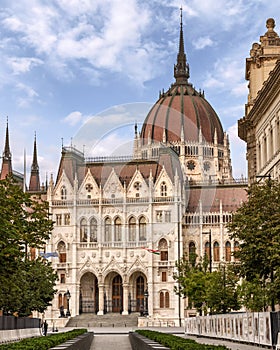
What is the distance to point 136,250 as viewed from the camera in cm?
10475

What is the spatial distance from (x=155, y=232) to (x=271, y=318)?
240 ft

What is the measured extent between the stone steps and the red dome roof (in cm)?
3685

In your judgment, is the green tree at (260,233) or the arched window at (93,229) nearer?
the green tree at (260,233)

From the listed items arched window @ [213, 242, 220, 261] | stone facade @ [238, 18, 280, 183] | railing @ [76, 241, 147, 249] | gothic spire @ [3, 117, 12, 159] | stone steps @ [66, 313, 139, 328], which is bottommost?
stone steps @ [66, 313, 139, 328]

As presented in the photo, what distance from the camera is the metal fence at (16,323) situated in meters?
42.5

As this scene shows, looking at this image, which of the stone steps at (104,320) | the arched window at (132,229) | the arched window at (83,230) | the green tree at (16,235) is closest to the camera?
the green tree at (16,235)

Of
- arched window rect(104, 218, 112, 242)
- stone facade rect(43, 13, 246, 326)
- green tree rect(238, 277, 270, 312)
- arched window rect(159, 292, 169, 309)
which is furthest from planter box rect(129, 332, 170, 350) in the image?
arched window rect(104, 218, 112, 242)

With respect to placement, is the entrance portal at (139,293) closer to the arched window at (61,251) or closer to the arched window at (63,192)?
the arched window at (61,251)

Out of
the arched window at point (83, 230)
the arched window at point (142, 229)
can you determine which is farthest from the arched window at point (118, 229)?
the arched window at point (83, 230)

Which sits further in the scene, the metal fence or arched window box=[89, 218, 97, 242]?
arched window box=[89, 218, 97, 242]

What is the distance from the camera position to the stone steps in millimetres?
97812

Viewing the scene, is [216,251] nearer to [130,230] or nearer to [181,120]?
[130,230]

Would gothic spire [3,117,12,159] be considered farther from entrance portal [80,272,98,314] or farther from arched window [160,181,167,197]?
arched window [160,181,167,197]

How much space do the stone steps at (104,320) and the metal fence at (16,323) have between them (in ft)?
121
